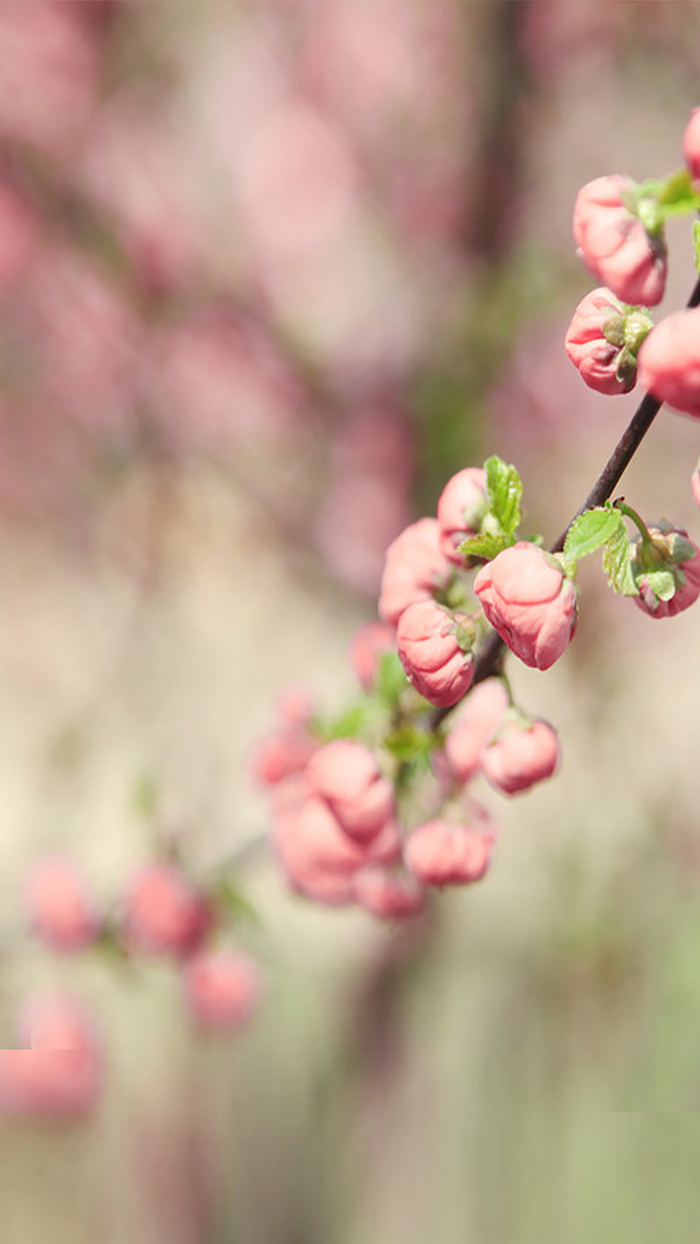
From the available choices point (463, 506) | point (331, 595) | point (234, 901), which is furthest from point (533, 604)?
point (331, 595)

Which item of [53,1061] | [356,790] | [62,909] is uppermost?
[356,790]

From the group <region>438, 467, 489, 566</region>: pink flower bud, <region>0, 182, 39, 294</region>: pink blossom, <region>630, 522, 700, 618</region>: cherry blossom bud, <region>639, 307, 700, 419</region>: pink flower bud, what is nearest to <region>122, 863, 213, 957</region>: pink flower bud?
<region>438, 467, 489, 566</region>: pink flower bud

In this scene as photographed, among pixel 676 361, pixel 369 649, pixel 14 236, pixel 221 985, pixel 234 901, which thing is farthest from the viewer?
pixel 14 236

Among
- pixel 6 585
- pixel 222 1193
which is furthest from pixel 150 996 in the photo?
pixel 6 585

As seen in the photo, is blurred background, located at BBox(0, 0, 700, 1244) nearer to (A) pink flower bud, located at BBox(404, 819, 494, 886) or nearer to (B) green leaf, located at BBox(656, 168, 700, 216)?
(A) pink flower bud, located at BBox(404, 819, 494, 886)

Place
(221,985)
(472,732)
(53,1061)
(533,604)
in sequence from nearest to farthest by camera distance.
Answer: (533,604)
(472,732)
(221,985)
(53,1061)

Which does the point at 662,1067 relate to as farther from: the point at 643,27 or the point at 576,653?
the point at 643,27

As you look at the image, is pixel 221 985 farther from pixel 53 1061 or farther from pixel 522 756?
pixel 522 756

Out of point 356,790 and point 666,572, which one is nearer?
point 666,572
